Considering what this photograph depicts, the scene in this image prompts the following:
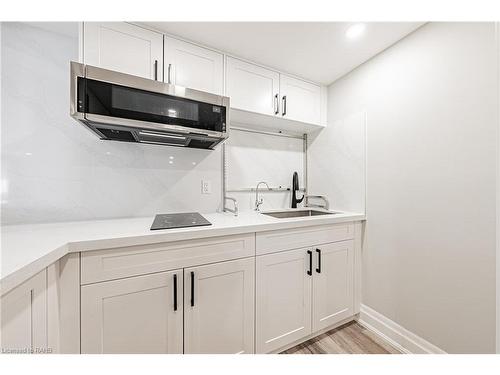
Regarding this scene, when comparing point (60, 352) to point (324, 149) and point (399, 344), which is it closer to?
point (399, 344)

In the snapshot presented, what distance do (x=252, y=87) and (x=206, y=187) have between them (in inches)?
35.6

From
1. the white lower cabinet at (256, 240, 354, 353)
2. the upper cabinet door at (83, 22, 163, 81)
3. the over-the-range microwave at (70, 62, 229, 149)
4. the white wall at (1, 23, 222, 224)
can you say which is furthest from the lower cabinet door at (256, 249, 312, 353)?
the upper cabinet door at (83, 22, 163, 81)

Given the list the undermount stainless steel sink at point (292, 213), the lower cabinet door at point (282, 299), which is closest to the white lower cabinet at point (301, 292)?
the lower cabinet door at point (282, 299)

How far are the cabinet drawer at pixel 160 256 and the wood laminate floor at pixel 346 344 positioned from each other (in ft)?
2.73

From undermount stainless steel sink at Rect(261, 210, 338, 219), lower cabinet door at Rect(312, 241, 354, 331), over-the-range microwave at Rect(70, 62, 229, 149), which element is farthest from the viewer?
A: undermount stainless steel sink at Rect(261, 210, 338, 219)

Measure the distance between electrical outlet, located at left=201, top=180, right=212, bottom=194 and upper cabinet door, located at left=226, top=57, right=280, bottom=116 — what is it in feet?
2.17

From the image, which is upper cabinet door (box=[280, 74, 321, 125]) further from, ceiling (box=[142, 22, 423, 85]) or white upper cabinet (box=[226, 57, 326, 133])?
ceiling (box=[142, 22, 423, 85])

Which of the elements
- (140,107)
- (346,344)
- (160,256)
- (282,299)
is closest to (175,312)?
(160,256)

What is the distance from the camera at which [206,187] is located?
1.69 m

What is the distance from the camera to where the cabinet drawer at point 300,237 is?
1.20 m

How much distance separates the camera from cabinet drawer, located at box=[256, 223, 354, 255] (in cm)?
120

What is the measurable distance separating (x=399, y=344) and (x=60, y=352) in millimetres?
1900

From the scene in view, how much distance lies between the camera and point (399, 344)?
1320 mm

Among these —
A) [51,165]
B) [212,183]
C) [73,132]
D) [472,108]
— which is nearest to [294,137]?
[212,183]
